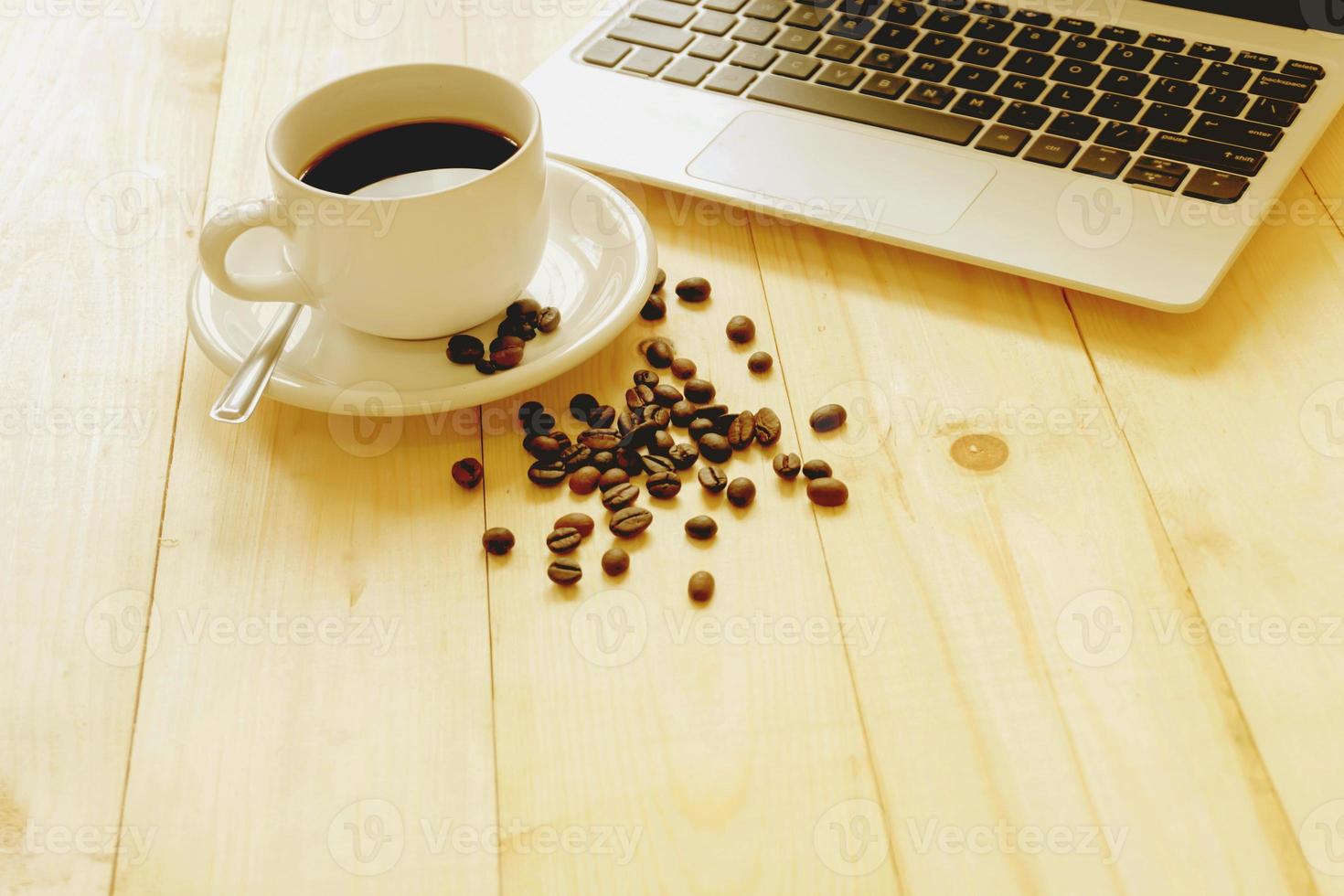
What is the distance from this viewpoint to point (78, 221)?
107 centimetres

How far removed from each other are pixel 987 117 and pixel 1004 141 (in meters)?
0.04

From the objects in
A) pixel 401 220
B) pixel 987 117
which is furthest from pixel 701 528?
pixel 987 117

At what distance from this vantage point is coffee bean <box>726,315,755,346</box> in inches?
35.7

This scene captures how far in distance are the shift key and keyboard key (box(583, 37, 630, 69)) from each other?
474mm

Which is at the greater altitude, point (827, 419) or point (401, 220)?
point (401, 220)

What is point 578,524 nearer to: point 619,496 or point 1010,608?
point 619,496

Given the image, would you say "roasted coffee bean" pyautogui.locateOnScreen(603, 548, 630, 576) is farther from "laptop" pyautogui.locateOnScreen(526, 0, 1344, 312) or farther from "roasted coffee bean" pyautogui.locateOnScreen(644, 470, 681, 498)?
"laptop" pyautogui.locateOnScreen(526, 0, 1344, 312)

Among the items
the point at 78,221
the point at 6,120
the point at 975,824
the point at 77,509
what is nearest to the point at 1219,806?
the point at 975,824

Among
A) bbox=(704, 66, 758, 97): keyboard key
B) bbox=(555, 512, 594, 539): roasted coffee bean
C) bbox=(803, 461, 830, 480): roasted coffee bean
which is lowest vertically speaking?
bbox=(555, 512, 594, 539): roasted coffee bean

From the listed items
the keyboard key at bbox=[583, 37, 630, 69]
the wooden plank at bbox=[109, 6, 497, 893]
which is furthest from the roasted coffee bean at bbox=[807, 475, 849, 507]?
the keyboard key at bbox=[583, 37, 630, 69]

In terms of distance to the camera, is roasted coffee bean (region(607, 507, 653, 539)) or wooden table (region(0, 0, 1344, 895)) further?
roasted coffee bean (region(607, 507, 653, 539))

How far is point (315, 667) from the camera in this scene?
0.71m

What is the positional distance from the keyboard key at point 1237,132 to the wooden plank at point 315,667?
24.8 inches

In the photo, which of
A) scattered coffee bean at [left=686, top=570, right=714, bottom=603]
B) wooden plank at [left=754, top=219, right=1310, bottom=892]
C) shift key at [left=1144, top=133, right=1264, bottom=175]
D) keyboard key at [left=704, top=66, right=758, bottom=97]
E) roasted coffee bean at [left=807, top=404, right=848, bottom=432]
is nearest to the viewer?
wooden plank at [left=754, top=219, right=1310, bottom=892]
